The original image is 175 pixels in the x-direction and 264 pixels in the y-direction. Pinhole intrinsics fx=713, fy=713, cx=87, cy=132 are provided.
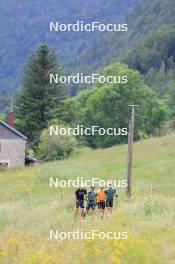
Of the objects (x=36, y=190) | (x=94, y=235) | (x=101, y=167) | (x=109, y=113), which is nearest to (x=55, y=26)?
(x=94, y=235)

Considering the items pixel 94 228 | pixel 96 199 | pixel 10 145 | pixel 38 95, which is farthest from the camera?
pixel 38 95

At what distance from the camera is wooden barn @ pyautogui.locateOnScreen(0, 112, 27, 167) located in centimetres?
6356

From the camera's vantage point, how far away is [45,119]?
77562 millimetres

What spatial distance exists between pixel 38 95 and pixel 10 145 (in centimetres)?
1563

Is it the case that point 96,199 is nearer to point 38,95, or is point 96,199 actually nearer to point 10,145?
point 10,145

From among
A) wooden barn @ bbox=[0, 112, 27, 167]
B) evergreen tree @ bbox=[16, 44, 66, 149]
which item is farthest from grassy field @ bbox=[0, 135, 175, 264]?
evergreen tree @ bbox=[16, 44, 66, 149]

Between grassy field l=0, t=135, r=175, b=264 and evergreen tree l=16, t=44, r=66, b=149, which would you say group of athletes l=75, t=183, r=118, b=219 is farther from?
evergreen tree l=16, t=44, r=66, b=149

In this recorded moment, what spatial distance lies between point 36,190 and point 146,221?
72.5 feet

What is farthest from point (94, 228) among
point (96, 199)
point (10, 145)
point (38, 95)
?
point (38, 95)

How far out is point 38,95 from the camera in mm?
78562

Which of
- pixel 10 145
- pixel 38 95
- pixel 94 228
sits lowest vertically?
pixel 94 228

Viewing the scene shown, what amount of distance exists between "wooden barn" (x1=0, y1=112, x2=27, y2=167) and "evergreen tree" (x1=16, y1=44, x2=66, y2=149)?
12087 mm

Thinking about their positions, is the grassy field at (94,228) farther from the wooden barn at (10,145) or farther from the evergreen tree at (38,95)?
the evergreen tree at (38,95)

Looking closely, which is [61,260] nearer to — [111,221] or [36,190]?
[111,221]
